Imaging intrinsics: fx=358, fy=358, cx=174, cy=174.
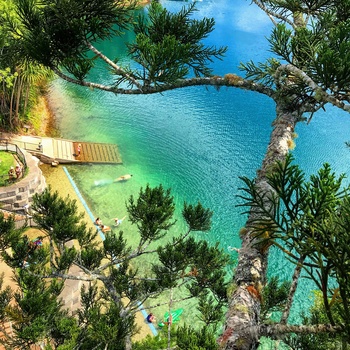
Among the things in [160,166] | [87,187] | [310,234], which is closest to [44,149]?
[87,187]

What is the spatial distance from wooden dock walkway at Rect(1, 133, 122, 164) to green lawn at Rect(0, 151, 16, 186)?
4.58ft

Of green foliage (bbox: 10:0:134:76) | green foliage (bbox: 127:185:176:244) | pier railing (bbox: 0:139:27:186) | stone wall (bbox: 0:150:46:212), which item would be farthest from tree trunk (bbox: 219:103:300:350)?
pier railing (bbox: 0:139:27:186)

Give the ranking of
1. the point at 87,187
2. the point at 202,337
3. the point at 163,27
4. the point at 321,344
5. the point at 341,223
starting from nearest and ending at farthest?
the point at 341,223, the point at 202,337, the point at 321,344, the point at 163,27, the point at 87,187

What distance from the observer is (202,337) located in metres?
2.54

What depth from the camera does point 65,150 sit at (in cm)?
1291

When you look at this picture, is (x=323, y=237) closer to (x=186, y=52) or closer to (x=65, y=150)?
(x=186, y=52)

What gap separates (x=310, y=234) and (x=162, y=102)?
51.3ft

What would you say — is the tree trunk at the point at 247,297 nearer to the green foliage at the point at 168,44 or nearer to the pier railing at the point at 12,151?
the green foliage at the point at 168,44

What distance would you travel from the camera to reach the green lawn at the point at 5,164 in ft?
32.7

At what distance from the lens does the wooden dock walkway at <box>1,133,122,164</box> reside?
40.8 ft

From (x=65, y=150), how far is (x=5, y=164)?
2.70 meters

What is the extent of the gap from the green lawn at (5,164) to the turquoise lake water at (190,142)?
2.15 metres

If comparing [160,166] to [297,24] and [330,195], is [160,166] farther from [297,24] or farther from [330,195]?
[330,195]

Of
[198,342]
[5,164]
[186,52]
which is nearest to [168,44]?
[186,52]
